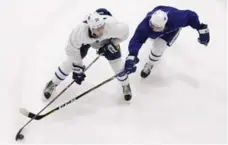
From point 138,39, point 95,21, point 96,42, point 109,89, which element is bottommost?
point 109,89

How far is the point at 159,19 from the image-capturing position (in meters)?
2.84

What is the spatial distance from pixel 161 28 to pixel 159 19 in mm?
80

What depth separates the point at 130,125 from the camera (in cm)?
299

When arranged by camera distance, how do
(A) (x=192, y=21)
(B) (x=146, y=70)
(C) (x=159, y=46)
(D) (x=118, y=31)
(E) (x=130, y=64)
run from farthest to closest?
(B) (x=146, y=70) < (C) (x=159, y=46) < (A) (x=192, y=21) < (E) (x=130, y=64) < (D) (x=118, y=31)

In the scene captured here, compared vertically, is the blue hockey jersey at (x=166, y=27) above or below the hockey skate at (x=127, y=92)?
above

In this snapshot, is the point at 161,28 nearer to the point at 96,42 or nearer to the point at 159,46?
the point at 159,46

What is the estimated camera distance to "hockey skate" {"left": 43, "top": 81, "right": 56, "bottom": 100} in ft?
10.1

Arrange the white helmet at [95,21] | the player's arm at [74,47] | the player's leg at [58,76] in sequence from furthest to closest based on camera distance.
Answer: the player's leg at [58,76] < the player's arm at [74,47] < the white helmet at [95,21]

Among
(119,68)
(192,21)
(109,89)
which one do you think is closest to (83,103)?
(109,89)

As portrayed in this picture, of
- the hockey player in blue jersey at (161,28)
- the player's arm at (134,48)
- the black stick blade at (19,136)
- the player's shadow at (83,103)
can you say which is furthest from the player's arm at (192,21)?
the black stick blade at (19,136)

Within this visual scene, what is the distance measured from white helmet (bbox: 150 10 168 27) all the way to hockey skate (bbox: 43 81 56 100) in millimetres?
779

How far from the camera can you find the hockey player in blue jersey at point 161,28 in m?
2.88

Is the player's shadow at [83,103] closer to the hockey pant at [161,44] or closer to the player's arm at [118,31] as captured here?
the hockey pant at [161,44]

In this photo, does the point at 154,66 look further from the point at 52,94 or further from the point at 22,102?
the point at 22,102
